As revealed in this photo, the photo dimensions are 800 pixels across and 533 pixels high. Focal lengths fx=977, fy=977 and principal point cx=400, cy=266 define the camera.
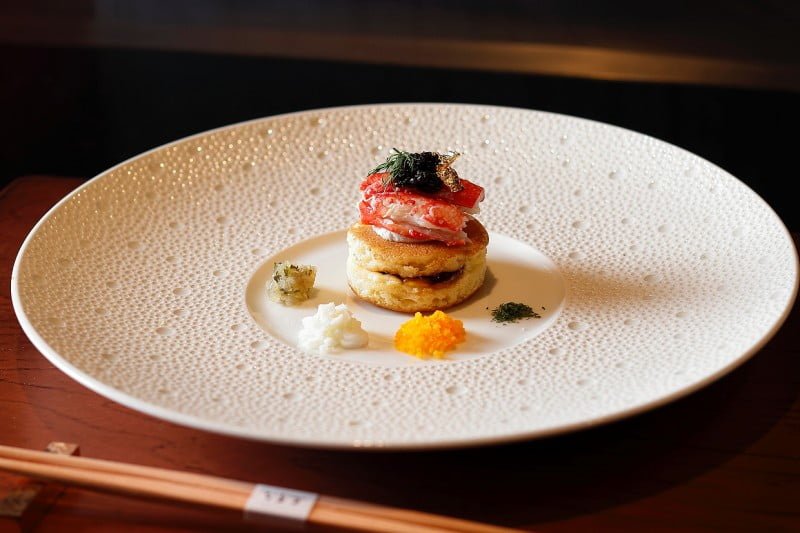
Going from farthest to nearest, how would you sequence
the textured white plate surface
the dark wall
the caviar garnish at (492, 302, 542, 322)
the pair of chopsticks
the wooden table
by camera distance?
1. the dark wall
2. the caviar garnish at (492, 302, 542, 322)
3. the textured white plate surface
4. the wooden table
5. the pair of chopsticks

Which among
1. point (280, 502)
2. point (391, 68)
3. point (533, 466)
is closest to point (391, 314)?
point (533, 466)

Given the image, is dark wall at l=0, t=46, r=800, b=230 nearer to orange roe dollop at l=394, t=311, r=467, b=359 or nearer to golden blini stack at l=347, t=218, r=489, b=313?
golden blini stack at l=347, t=218, r=489, b=313

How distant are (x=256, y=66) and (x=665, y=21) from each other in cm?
222

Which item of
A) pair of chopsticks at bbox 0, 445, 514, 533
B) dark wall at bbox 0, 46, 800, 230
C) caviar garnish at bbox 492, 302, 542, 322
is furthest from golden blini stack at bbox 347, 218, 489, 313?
dark wall at bbox 0, 46, 800, 230

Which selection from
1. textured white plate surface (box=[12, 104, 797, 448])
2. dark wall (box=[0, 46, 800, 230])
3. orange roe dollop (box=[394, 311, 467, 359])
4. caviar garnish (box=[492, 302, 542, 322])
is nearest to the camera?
textured white plate surface (box=[12, 104, 797, 448])

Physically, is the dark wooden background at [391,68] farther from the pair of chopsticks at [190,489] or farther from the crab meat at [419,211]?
the pair of chopsticks at [190,489]

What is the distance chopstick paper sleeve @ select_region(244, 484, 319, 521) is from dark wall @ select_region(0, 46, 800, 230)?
134 inches

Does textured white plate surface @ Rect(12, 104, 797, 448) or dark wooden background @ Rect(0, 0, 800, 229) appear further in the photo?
dark wooden background @ Rect(0, 0, 800, 229)

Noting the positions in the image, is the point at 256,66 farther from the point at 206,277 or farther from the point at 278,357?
the point at 278,357

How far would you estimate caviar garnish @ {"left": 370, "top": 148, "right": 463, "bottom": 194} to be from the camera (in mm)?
2854

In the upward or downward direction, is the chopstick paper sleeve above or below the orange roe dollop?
below

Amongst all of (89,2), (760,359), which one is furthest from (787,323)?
(89,2)

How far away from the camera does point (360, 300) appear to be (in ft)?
9.82

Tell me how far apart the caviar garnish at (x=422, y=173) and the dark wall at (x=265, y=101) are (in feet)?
7.41
